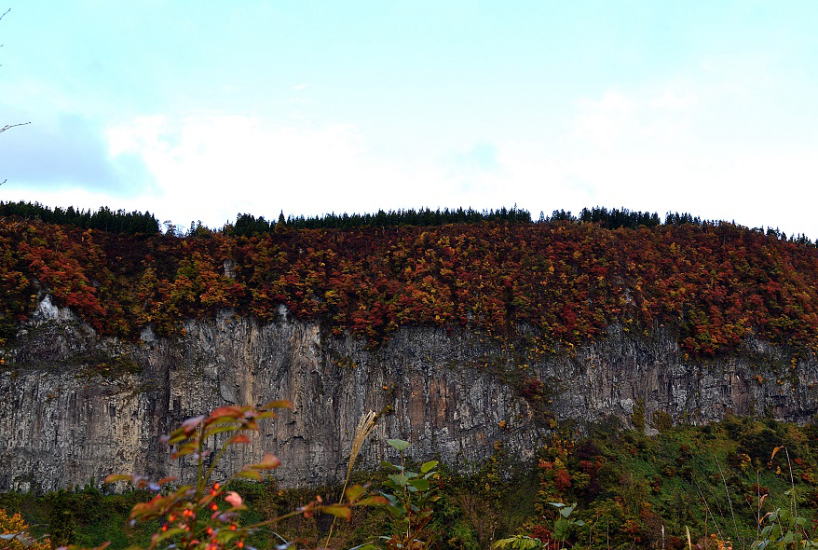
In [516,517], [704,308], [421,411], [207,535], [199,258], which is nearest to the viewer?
[207,535]

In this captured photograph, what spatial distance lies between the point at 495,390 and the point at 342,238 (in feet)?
Answer: 48.4

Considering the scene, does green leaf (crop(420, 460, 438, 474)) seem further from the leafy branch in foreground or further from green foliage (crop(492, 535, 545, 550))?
the leafy branch in foreground

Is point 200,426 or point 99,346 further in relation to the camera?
point 99,346

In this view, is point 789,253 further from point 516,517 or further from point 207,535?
point 207,535

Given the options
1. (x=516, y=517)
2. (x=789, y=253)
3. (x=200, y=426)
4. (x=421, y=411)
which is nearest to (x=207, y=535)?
(x=200, y=426)

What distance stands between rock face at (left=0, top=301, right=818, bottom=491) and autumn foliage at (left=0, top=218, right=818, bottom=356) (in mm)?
1202

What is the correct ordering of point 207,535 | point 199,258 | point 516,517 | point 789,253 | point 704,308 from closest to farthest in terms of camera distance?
point 207,535 < point 516,517 < point 199,258 < point 704,308 < point 789,253

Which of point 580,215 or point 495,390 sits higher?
point 580,215

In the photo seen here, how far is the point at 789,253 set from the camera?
47.0m

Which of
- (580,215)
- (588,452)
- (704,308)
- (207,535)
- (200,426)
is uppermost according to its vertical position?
(580,215)

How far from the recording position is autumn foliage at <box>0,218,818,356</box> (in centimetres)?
3369

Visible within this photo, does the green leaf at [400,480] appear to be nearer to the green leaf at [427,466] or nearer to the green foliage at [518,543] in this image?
the green leaf at [427,466]

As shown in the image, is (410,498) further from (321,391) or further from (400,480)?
(321,391)

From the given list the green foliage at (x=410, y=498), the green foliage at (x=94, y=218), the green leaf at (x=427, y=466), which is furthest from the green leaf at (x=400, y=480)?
the green foliage at (x=94, y=218)
